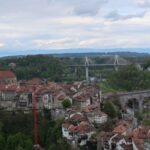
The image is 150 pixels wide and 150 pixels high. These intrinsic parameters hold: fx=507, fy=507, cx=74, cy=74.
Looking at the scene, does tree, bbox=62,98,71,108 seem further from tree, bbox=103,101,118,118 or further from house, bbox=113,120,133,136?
house, bbox=113,120,133,136

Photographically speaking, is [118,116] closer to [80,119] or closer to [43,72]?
[80,119]

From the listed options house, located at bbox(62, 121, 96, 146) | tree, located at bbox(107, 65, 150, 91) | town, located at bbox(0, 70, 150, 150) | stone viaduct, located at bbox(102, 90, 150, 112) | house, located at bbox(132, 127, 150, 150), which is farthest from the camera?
tree, located at bbox(107, 65, 150, 91)

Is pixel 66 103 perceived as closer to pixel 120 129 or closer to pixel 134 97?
pixel 120 129

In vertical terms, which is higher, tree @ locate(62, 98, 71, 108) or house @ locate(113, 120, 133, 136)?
tree @ locate(62, 98, 71, 108)

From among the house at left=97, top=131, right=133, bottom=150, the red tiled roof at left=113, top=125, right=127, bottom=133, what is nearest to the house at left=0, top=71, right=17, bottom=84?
the red tiled roof at left=113, top=125, right=127, bottom=133

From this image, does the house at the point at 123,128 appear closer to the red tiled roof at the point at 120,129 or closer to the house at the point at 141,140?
the red tiled roof at the point at 120,129

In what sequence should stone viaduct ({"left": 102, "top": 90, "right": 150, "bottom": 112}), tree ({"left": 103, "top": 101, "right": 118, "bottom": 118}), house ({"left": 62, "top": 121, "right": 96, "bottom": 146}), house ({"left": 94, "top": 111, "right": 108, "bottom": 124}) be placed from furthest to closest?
stone viaduct ({"left": 102, "top": 90, "right": 150, "bottom": 112})
tree ({"left": 103, "top": 101, "right": 118, "bottom": 118})
house ({"left": 94, "top": 111, "right": 108, "bottom": 124})
house ({"left": 62, "top": 121, "right": 96, "bottom": 146})

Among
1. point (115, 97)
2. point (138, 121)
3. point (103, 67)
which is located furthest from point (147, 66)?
point (138, 121)

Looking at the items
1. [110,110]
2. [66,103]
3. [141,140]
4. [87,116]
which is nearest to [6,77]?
[66,103]
